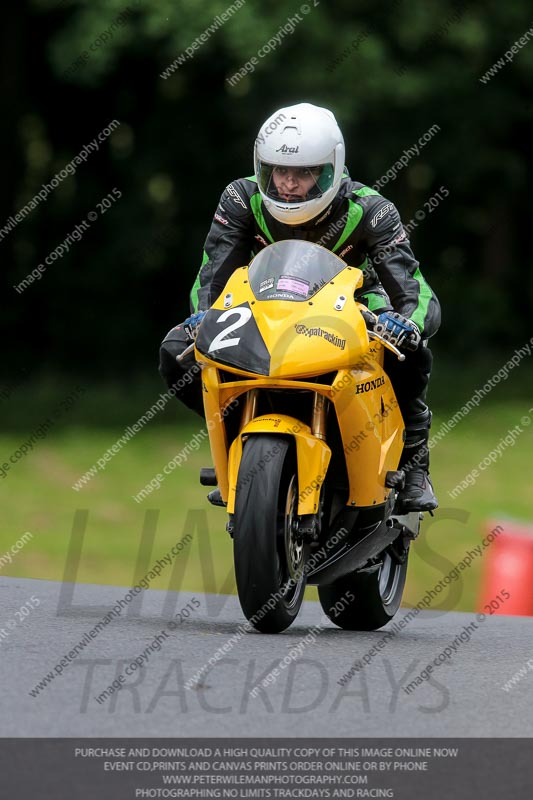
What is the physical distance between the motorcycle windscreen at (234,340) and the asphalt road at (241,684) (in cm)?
113

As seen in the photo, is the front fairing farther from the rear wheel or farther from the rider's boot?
the rear wheel

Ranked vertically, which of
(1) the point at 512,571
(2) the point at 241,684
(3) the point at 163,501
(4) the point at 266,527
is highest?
(4) the point at 266,527

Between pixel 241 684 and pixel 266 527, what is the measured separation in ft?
2.87

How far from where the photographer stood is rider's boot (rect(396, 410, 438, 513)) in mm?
7340

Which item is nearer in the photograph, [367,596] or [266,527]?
[266,527]

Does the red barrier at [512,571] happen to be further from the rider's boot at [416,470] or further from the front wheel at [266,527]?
the front wheel at [266,527]

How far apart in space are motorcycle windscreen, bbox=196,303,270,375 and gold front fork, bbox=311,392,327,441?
295mm

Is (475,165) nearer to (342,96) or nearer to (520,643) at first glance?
(342,96)

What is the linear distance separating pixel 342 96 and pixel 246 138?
4824 mm

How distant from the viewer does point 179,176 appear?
2622 centimetres

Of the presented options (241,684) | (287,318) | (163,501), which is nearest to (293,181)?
(287,318)

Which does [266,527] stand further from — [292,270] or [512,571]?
[512,571]
